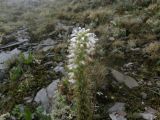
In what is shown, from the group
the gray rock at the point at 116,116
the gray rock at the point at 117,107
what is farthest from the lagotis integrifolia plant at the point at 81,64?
the gray rock at the point at 117,107

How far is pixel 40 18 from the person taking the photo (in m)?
15.0

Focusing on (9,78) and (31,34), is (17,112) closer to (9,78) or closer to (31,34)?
(9,78)

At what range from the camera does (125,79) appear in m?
7.59

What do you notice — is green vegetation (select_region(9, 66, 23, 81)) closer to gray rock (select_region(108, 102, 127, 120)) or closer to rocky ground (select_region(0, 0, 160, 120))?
rocky ground (select_region(0, 0, 160, 120))

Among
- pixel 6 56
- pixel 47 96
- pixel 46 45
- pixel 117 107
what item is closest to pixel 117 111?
pixel 117 107

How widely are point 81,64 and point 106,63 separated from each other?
10.9ft

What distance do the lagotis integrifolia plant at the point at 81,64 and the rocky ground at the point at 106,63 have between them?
862 mm

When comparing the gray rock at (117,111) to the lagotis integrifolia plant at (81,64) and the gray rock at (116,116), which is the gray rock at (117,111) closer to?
the gray rock at (116,116)

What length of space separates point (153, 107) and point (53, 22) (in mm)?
7382

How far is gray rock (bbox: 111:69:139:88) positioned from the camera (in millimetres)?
7414

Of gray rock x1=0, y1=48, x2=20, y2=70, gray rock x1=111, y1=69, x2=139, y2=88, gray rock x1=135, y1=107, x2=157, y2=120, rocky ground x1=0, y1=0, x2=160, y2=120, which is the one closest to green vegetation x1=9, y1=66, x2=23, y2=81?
rocky ground x1=0, y1=0, x2=160, y2=120

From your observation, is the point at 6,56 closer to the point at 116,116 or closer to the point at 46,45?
the point at 46,45

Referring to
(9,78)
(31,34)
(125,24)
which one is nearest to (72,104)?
(9,78)

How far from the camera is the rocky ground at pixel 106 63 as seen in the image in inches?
269
